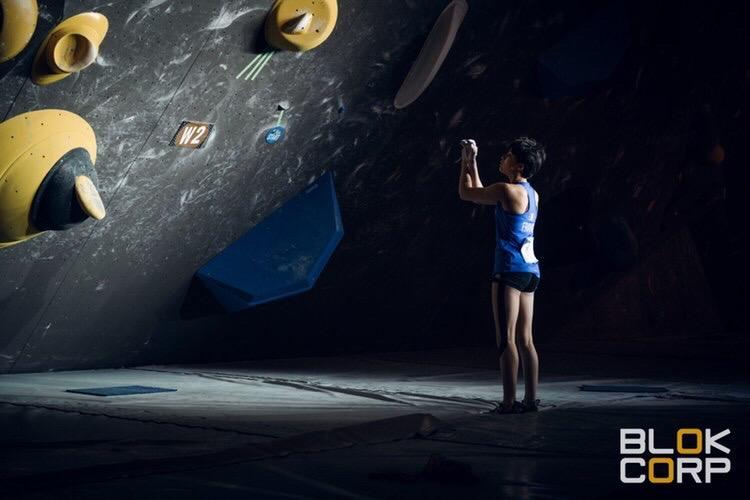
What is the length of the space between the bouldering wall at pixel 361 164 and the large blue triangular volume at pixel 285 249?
10 centimetres

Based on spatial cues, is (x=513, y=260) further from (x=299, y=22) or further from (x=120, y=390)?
(x=120, y=390)

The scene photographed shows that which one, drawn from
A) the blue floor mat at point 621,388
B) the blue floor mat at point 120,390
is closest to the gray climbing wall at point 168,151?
the blue floor mat at point 120,390

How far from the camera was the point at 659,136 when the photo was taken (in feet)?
27.5

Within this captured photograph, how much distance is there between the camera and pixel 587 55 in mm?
7254

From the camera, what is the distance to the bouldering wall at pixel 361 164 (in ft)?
18.5

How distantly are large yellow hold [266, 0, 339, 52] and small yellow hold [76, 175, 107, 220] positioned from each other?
130 cm

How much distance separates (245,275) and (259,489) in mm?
4056

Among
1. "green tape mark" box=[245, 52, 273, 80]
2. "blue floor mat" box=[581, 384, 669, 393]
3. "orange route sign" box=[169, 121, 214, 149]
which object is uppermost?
"green tape mark" box=[245, 52, 273, 80]

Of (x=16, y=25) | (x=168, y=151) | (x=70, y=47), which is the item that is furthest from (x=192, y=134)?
(x=16, y=25)

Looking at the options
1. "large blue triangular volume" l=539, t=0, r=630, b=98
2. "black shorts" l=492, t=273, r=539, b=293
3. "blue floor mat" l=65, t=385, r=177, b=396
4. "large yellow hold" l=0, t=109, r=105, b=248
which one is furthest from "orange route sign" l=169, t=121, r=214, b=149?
"large blue triangular volume" l=539, t=0, r=630, b=98

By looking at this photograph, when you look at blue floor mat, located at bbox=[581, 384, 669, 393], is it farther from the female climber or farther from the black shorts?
the black shorts

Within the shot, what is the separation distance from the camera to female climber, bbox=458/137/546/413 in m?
4.60

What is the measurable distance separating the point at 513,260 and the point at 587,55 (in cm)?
316

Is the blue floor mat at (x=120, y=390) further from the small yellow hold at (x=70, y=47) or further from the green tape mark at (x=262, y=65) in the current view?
the green tape mark at (x=262, y=65)
